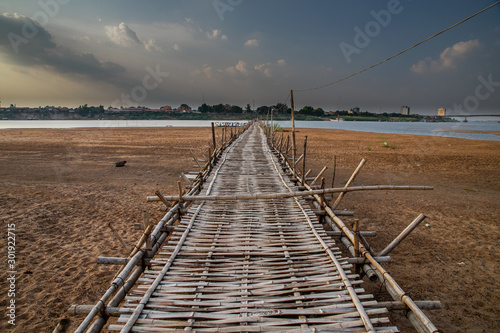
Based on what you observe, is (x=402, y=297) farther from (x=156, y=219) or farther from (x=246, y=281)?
(x=156, y=219)

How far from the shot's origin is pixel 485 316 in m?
3.54

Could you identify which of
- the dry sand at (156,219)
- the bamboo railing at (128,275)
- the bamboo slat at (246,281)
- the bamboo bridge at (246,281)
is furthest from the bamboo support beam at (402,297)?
the bamboo railing at (128,275)

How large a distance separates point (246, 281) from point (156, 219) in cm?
435

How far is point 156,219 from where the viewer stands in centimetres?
661

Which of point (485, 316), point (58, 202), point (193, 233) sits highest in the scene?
point (193, 233)

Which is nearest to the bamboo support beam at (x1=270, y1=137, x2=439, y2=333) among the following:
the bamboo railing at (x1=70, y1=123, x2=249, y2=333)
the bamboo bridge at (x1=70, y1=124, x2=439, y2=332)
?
the bamboo bridge at (x1=70, y1=124, x2=439, y2=332)

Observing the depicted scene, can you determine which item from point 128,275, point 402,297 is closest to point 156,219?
point 128,275

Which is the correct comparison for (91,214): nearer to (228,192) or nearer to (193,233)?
(228,192)

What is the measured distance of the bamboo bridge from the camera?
2328 mm

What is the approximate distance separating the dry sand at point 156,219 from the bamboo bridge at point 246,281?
39.9 inches

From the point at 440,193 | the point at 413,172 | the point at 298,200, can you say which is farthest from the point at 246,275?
the point at 413,172

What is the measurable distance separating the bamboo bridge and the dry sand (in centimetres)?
101

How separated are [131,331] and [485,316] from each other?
4.31 metres

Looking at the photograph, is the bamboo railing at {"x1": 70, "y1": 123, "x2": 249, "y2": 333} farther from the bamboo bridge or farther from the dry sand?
the dry sand
